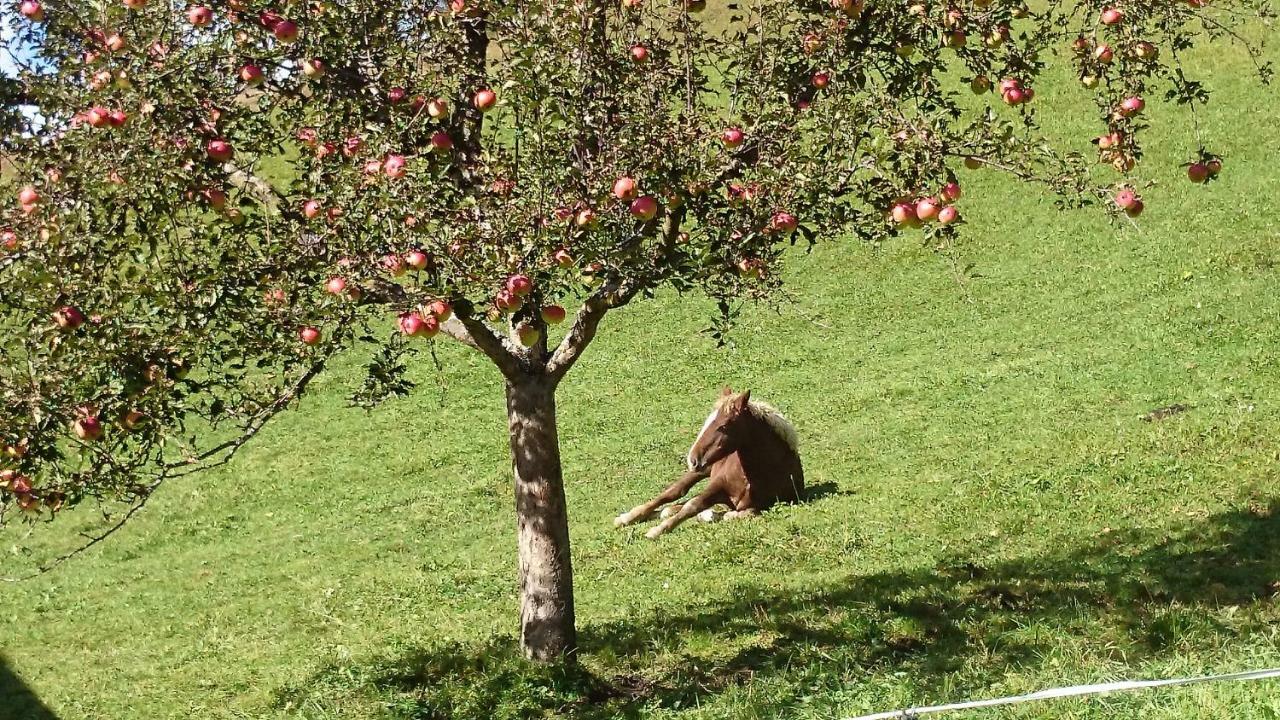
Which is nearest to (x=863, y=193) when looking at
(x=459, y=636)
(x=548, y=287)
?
(x=548, y=287)

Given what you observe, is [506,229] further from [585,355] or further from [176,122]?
[585,355]

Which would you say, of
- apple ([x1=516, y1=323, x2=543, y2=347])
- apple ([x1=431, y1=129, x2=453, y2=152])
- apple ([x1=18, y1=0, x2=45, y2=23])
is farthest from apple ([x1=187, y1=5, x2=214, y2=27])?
apple ([x1=516, y1=323, x2=543, y2=347])

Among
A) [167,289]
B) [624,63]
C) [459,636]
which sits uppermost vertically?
[624,63]

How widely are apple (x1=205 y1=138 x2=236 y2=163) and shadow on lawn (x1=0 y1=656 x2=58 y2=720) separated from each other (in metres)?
7.16

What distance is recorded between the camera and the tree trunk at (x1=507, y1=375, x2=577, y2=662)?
9.41 meters

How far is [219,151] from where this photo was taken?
707 centimetres

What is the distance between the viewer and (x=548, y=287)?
6.82 metres

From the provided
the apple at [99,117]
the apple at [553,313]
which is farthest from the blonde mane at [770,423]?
the apple at [99,117]

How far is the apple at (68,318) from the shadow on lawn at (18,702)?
6652 mm

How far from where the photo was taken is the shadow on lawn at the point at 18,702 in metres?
12.1

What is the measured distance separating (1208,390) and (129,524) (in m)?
16.5

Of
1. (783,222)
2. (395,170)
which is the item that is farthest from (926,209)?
(395,170)

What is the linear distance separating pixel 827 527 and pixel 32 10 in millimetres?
9453

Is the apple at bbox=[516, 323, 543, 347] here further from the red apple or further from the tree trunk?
the tree trunk
